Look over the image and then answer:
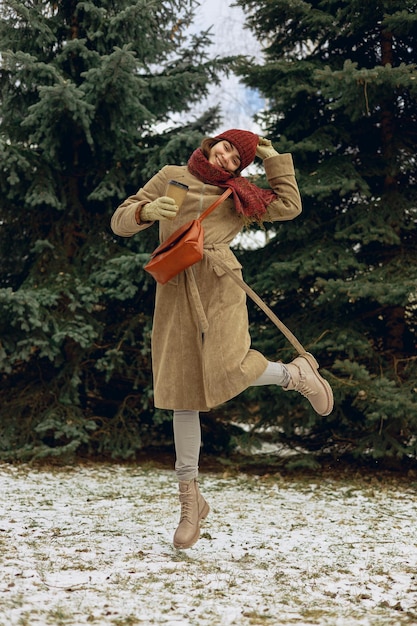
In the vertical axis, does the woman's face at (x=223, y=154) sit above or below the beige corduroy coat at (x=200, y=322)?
above

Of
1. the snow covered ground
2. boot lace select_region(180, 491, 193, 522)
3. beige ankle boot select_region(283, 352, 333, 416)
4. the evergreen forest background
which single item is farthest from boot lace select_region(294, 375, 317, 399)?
the evergreen forest background

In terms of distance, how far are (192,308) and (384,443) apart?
3338 mm

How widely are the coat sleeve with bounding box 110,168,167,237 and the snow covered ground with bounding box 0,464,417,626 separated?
5.78ft

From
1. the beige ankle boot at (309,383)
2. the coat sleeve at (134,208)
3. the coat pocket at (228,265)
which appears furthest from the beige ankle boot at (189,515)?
the coat sleeve at (134,208)

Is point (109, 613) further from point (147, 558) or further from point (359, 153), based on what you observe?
point (359, 153)

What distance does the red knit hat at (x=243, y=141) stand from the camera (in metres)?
3.85

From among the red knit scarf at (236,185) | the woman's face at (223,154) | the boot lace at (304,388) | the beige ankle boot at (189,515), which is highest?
the woman's face at (223,154)

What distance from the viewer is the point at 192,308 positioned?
386 centimetres

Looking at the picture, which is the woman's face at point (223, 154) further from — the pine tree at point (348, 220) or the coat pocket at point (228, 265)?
the pine tree at point (348, 220)

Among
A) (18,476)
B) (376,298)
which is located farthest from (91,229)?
(376,298)

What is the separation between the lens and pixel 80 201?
7.65 metres

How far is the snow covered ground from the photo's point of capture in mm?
3146

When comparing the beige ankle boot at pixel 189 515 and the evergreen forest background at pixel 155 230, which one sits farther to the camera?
the evergreen forest background at pixel 155 230

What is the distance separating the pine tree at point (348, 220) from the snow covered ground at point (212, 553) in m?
0.83
